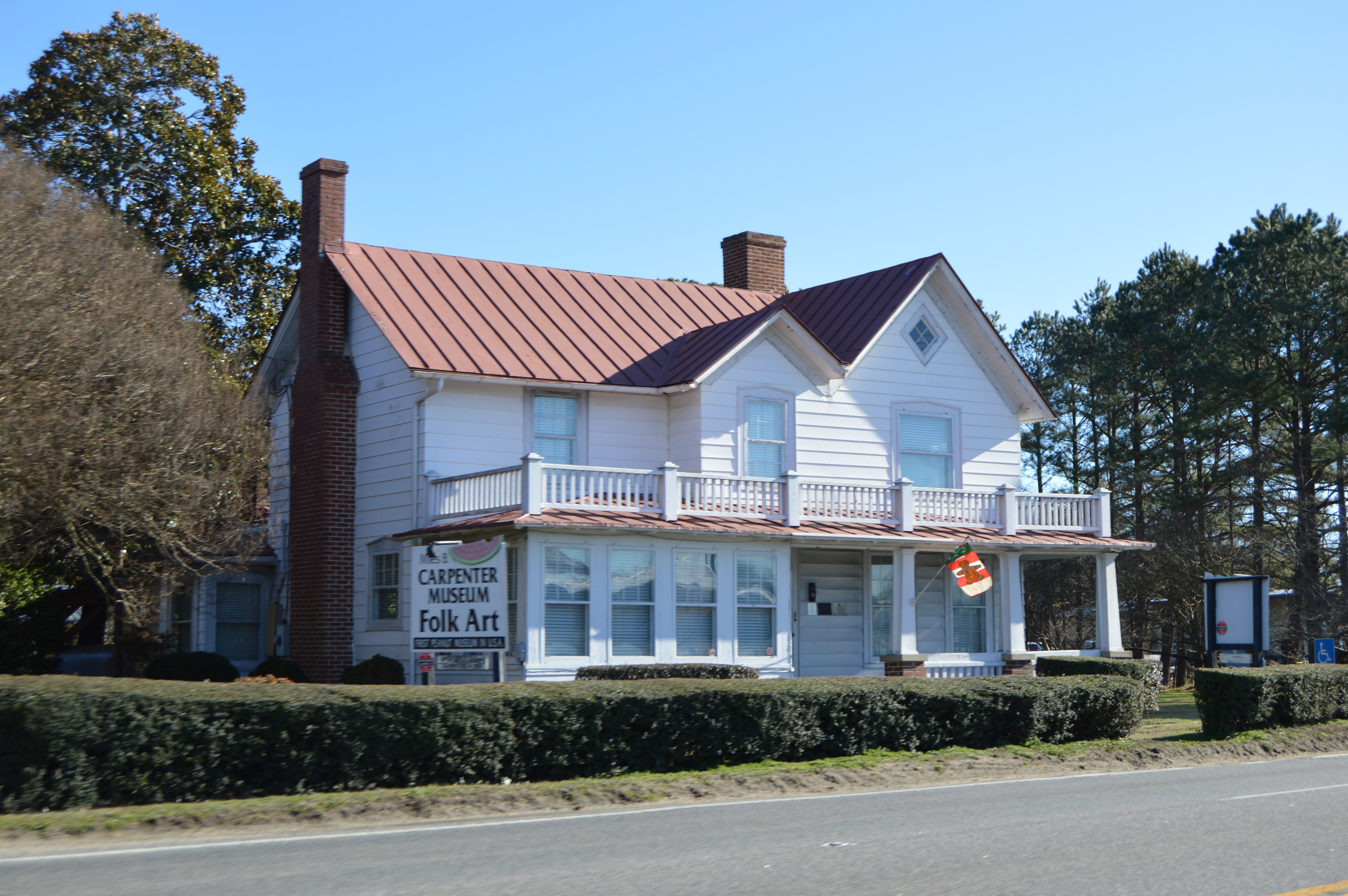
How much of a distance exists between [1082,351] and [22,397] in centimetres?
3614

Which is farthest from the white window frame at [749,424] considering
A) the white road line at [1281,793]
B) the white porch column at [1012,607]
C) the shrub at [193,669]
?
the white road line at [1281,793]

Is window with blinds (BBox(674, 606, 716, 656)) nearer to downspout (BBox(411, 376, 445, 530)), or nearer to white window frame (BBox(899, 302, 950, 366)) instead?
downspout (BBox(411, 376, 445, 530))

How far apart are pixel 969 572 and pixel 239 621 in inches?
569

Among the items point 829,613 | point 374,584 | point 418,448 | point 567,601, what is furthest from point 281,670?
point 829,613

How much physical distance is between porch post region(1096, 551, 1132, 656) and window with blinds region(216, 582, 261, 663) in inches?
664

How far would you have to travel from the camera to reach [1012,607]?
26922mm

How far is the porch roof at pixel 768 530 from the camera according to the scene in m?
21.9

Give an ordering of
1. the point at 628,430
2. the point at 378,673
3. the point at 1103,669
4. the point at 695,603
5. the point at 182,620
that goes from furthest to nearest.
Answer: the point at 182,620
the point at 628,430
the point at 1103,669
the point at 695,603
the point at 378,673

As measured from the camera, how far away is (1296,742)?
19.5 meters

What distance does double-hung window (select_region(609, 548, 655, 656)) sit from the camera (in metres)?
22.9

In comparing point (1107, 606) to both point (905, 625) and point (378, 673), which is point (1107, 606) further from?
point (378, 673)

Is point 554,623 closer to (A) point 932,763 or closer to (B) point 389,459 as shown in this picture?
(B) point 389,459

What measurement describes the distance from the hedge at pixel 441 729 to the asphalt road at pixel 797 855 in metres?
1.75

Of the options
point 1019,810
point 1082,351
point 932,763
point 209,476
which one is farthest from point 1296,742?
point 1082,351
